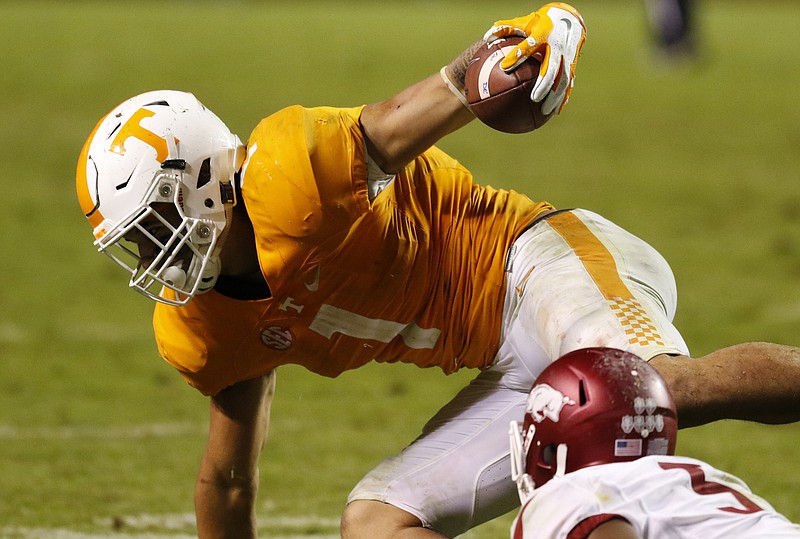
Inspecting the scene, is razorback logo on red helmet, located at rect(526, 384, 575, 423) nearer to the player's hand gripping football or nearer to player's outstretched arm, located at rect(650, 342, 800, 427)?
player's outstretched arm, located at rect(650, 342, 800, 427)

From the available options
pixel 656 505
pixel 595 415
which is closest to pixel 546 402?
pixel 595 415

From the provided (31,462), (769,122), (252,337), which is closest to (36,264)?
(31,462)

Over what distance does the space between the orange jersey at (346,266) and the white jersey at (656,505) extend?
3.12ft

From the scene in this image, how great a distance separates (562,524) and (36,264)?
19.6 feet

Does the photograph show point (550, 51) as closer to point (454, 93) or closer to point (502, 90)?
point (502, 90)

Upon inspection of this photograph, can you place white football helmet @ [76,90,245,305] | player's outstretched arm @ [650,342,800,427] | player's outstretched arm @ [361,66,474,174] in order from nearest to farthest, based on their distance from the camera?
player's outstretched arm @ [650,342,800,427] → player's outstretched arm @ [361,66,474,174] → white football helmet @ [76,90,245,305]

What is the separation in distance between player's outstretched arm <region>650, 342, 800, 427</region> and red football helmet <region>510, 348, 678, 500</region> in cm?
20

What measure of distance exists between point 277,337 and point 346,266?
258 mm

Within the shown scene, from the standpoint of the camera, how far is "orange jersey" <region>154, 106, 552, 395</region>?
9.95ft

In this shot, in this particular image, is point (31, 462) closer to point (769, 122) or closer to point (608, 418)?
point (608, 418)

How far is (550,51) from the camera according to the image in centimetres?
278

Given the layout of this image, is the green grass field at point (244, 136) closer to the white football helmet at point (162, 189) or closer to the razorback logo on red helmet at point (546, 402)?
the white football helmet at point (162, 189)

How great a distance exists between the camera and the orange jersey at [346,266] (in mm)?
3033

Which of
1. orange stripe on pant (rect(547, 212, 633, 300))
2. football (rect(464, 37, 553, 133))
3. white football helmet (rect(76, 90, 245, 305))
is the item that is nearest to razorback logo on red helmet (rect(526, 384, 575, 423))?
orange stripe on pant (rect(547, 212, 633, 300))
